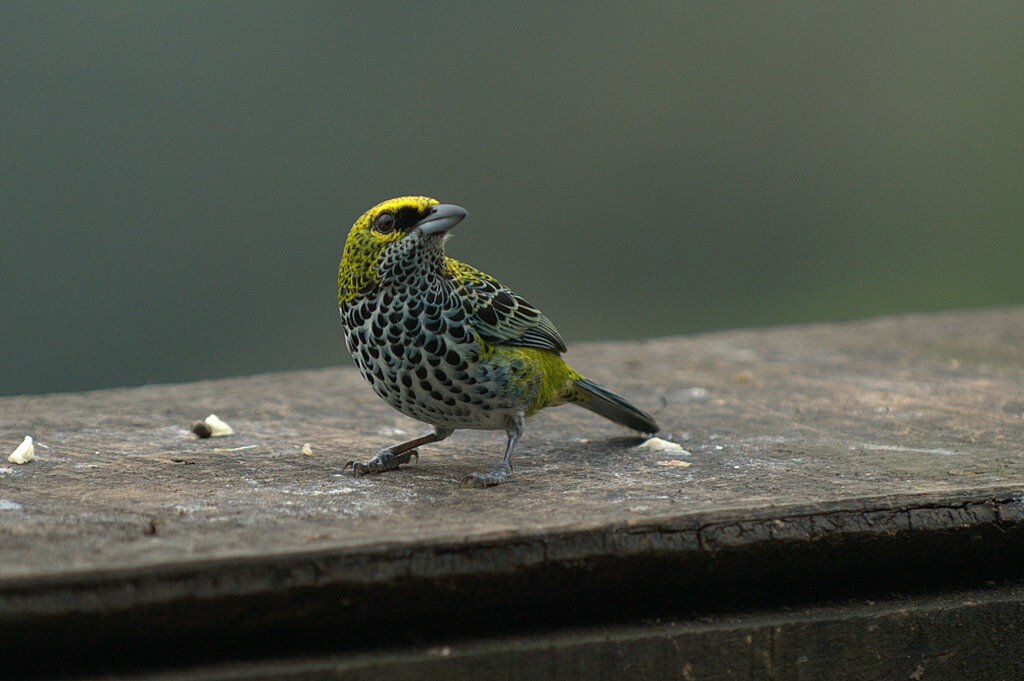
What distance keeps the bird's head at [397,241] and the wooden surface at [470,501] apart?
22.3 inches

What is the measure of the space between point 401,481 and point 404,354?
1.14 feet

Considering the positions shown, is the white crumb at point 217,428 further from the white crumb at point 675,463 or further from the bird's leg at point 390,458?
the white crumb at point 675,463

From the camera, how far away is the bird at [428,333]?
2965 mm

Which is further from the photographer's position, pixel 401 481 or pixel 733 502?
pixel 401 481

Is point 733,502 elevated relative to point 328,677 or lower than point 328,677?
elevated

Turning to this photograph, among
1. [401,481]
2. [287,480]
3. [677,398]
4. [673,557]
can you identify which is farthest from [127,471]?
[677,398]

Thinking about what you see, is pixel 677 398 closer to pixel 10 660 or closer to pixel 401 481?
pixel 401 481

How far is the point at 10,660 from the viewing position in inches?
78.6

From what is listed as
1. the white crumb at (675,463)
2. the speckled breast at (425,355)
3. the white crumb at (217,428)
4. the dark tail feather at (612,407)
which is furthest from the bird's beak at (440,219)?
the white crumb at (217,428)

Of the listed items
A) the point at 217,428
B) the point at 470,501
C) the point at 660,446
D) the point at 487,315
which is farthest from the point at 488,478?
the point at 217,428

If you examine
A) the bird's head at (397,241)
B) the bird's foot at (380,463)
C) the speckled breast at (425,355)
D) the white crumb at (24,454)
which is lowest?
the bird's foot at (380,463)

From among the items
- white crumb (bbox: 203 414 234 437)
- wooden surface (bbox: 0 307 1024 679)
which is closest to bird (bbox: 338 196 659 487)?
wooden surface (bbox: 0 307 1024 679)

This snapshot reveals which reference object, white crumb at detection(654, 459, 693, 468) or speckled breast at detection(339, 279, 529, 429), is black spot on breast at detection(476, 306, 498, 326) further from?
white crumb at detection(654, 459, 693, 468)

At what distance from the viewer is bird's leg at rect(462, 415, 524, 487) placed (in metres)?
2.85
